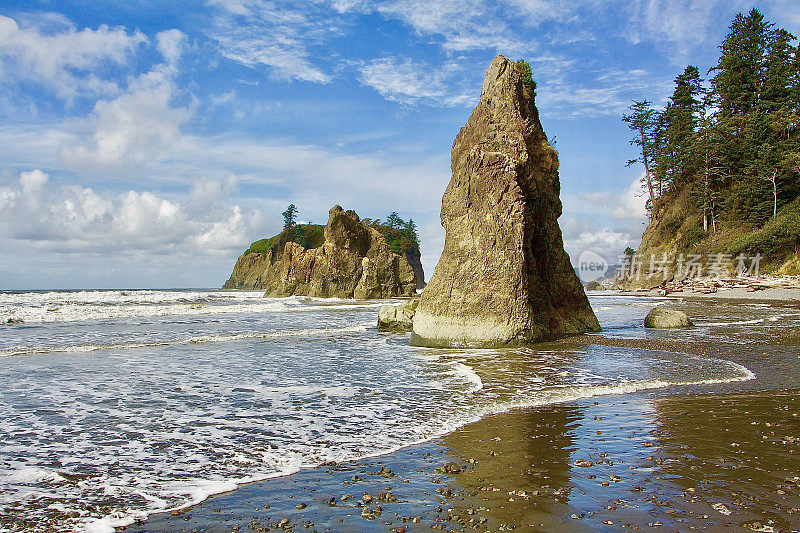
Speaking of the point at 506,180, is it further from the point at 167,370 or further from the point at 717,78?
the point at 717,78

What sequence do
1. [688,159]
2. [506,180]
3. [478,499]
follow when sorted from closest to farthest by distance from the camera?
[478,499], [506,180], [688,159]

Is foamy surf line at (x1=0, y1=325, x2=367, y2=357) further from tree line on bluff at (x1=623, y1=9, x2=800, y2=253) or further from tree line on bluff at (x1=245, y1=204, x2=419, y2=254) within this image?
tree line on bluff at (x1=245, y1=204, x2=419, y2=254)

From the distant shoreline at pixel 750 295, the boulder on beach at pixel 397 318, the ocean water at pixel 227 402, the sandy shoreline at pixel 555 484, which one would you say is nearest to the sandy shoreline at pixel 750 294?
the distant shoreline at pixel 750 295

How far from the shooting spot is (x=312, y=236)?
338 ft

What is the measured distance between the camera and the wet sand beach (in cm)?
342

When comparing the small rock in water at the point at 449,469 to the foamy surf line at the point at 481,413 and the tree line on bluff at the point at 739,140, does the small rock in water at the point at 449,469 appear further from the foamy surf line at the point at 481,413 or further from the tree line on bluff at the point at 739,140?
the tree line on bluff at the point at 739,140

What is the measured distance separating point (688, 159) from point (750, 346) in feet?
148

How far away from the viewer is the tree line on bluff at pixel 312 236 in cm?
10189

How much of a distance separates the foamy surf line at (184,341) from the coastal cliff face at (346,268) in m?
34.2

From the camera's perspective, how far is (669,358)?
10336mm

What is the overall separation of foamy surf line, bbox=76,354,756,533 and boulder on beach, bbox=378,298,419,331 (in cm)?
734

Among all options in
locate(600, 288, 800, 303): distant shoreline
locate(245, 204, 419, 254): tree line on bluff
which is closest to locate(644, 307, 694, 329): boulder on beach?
locate(600, 288, 800, 303): distant shoreline

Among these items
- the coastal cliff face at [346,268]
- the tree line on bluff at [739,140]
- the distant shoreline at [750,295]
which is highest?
the tree line on bluff at [739,140]

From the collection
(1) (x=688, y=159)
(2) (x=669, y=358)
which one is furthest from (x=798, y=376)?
(1) (x=688, y=159)
